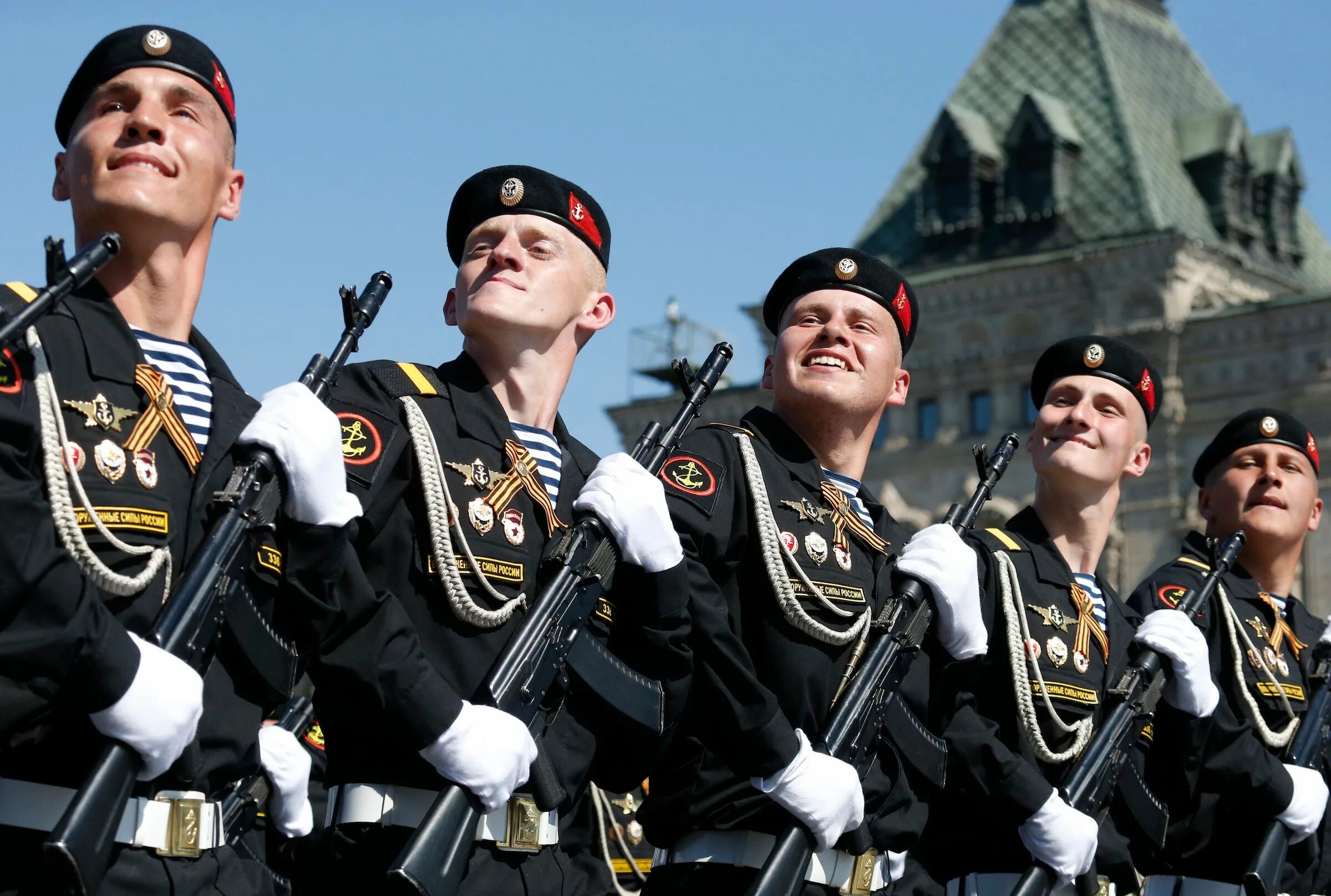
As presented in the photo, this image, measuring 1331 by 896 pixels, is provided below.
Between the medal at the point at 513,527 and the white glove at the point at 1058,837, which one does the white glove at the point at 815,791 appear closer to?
the medal at the point at 513,527

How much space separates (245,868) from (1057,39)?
3263 cm

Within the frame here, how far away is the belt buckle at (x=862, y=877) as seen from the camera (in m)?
5.90

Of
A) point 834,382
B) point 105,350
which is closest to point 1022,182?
point 834,382

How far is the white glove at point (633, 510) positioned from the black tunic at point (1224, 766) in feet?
10.0

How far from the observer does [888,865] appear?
623cm

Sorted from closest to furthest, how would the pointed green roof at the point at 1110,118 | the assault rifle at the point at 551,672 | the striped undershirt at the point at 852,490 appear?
1. the assault rifle at the point at 551,672
2. the striped undershirt at the point at 852,490
3. the pointed green roof at the point at 1110,118

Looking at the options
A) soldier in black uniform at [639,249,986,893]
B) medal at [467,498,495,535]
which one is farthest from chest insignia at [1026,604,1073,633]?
medal at [467,498,495,535]

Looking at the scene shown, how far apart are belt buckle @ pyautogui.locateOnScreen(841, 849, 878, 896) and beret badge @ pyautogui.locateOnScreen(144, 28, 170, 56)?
310cm

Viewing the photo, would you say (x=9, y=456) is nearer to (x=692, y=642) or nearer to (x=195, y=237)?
(x=195, y=237)

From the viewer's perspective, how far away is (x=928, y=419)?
107 ft

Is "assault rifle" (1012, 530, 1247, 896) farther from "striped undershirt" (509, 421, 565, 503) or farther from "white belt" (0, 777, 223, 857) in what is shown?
"white belt" (0, 777, 223, 857)

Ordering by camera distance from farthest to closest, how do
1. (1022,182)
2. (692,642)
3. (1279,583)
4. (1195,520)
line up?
(1022,182), (1195,520), (1279,583), (692,642)

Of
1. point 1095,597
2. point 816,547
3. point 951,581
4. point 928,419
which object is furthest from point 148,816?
point 928,419

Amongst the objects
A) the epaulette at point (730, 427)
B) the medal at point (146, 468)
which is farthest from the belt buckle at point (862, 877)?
the medal at point (146, 468)
